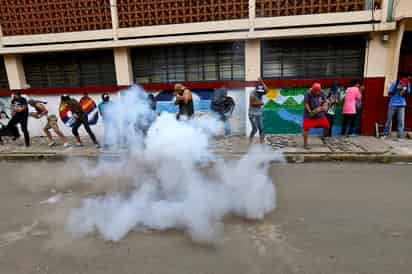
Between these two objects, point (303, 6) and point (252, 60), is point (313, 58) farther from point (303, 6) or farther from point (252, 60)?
point (252, 60)

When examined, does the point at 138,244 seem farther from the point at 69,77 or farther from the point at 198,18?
the point at 69,77

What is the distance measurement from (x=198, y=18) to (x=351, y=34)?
3.93 m

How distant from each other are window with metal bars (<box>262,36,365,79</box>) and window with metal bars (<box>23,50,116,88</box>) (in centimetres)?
470

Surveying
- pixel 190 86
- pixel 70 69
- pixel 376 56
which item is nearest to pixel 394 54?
pixel 376 56

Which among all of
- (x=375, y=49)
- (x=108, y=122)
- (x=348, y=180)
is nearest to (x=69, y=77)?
(x=108, y=122)

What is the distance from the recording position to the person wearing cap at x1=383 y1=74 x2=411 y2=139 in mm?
6305

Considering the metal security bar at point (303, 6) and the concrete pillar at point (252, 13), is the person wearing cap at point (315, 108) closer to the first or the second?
the metal security bar at point (303, 6)

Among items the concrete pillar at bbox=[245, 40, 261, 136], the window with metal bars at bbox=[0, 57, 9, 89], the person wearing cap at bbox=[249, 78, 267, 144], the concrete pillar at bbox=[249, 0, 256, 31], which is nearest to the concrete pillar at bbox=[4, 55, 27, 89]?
the window with metal bars at bbox=[0, 57, 9, 89]

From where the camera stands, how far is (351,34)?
6656 millimetres

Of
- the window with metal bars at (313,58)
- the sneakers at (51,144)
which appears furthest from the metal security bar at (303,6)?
the sneakers at (51,144)

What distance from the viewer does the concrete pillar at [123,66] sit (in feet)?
25.0

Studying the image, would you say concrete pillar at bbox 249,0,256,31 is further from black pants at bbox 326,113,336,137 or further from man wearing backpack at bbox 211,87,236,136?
black pants at bbox 326,113,336,137

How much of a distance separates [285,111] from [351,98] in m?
1.67

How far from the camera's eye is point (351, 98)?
21.8 feet
